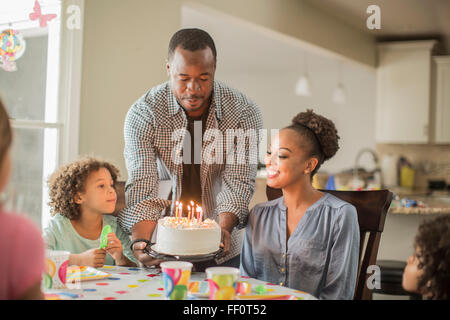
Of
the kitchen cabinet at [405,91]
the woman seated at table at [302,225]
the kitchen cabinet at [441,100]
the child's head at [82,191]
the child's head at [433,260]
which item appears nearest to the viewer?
the child's head at [433,260]

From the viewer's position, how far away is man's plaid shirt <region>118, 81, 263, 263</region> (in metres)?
1.62

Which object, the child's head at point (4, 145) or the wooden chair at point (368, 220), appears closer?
the child's head at point (4, 145)

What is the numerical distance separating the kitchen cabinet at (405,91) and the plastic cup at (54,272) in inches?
51.2

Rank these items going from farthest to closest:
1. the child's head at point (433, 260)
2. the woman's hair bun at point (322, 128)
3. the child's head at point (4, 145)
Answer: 1. the woman's hair bun at point (322, 128)
2. the child's head at point (433, 260)
3. the child's head at point (4, 145)

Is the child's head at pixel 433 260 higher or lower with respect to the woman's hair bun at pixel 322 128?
lower

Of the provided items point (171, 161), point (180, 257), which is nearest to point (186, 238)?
point (180, 257)

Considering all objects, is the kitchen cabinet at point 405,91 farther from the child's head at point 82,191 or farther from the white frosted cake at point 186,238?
the child's head at point 82,191

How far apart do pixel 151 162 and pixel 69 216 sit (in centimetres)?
32

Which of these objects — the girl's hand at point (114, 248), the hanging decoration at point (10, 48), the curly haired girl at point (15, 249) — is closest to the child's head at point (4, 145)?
the curly haired girl at point (15, 249)

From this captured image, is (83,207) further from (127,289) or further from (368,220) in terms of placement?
(368,220)

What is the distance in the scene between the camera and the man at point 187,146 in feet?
5.12

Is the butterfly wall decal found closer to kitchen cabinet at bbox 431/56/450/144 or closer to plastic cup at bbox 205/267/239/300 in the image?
plastic cup at bbox 205/267/239/300
